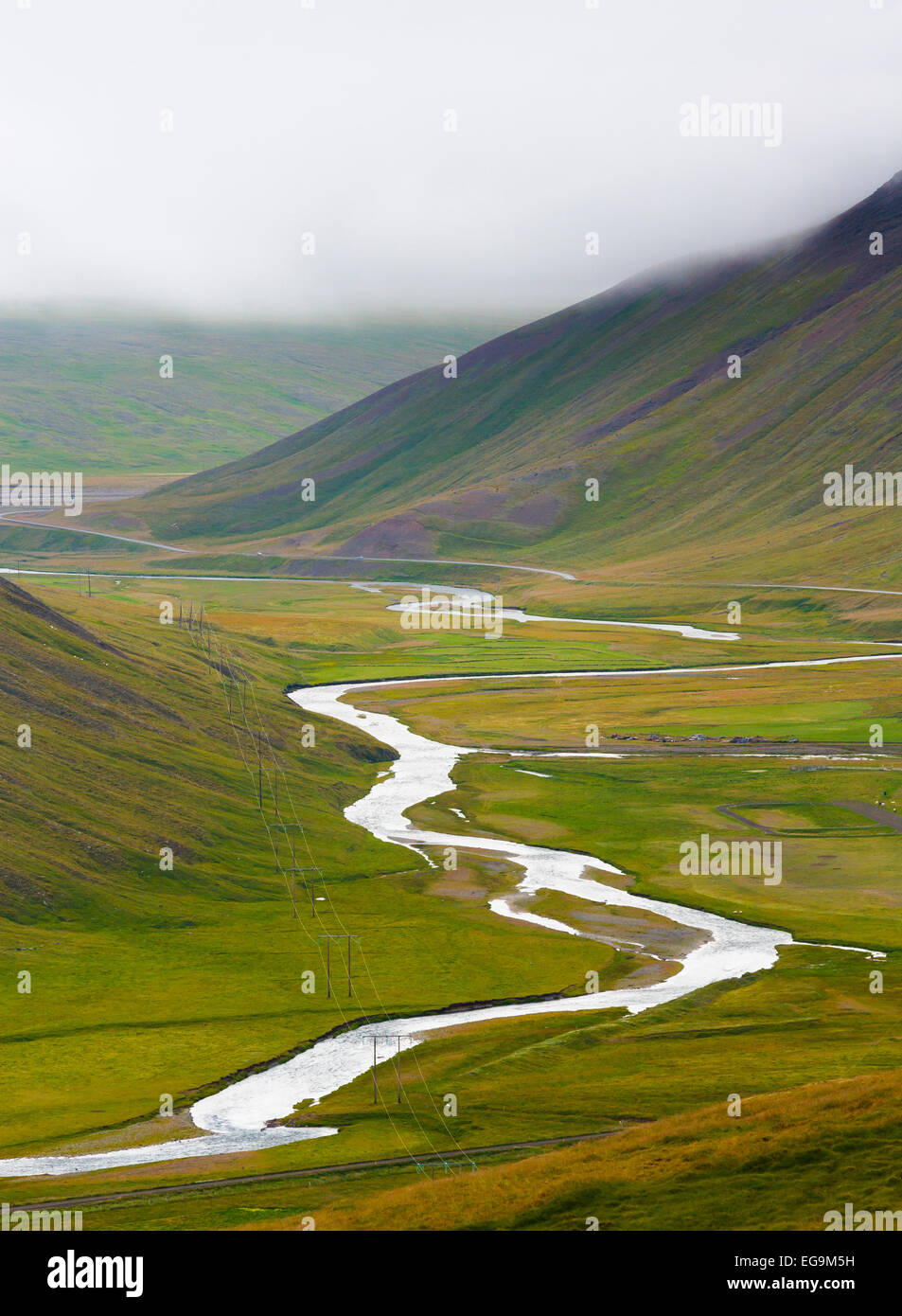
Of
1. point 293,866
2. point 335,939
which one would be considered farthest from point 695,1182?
point 293,866

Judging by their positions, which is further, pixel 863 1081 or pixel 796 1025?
pixel 796 1025

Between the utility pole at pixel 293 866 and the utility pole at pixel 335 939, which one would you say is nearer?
the utility pole at pixel 335 939

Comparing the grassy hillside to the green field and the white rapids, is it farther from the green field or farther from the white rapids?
the white rapids

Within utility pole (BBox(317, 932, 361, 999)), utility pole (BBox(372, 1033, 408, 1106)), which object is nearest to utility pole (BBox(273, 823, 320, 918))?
utility pole (BBox(317, 932, 361, 999))

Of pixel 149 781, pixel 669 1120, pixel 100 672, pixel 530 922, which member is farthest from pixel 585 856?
pixel 669 1120

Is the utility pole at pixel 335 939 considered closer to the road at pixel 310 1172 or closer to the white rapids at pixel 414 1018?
the white rapids at pixel 414 1018

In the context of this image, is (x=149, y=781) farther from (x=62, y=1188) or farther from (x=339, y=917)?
(x=62, y=1188)

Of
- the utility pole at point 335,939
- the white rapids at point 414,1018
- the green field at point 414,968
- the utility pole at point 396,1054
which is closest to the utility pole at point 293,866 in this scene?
the green field at point 414,968

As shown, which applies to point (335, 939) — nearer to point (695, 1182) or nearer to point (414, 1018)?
point (414, 1018)
